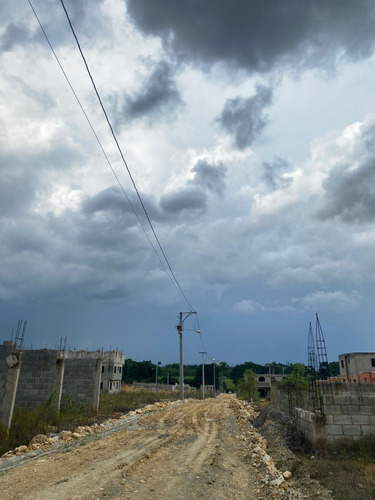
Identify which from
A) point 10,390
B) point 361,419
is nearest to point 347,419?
point 361,419

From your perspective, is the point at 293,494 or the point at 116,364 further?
the point at 116,364

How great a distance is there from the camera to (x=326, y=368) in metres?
12.1

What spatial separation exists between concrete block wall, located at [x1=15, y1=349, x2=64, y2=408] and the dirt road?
14.8 feet

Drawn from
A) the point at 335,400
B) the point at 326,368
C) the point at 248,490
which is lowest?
the point at 248,490

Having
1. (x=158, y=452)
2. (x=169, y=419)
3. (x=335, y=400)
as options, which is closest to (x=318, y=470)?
(x=335, y=400)

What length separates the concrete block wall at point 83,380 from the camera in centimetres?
1973

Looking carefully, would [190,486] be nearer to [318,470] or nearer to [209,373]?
Result: [318,470]

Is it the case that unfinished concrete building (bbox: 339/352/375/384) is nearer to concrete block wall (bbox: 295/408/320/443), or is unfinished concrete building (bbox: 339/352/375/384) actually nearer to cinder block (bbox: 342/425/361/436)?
concrete block wall (bbox: 295/408/320/443)

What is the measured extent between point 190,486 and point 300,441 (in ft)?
15.5

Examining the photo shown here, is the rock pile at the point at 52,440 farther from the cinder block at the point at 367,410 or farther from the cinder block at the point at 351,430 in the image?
the cinder block at the point at 367,410

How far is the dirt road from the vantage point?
22.8 ft

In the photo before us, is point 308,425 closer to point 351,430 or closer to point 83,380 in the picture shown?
point 351,430

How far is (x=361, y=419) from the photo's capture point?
10078 millimetres

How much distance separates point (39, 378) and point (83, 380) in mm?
3763
